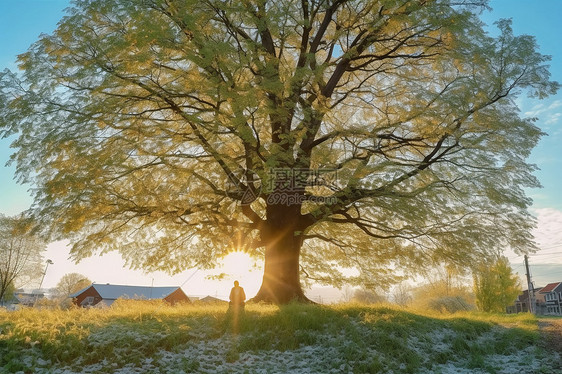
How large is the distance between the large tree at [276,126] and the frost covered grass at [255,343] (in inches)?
125

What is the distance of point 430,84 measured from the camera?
1330cm

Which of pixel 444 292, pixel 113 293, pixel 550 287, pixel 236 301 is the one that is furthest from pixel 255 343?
pixel 550 287

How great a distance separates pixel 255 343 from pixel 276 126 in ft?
23.1

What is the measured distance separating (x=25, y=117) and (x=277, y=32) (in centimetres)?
727

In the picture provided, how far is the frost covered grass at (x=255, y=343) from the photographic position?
23.3 ft

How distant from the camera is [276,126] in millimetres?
12766

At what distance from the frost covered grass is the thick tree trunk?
2.79 m

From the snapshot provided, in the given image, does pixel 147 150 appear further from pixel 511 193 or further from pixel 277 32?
pixel 511 193

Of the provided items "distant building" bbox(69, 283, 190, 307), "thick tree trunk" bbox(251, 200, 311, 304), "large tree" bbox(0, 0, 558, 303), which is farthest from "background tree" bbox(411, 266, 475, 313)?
"distant building" bbox(69, 283, 190, 307)

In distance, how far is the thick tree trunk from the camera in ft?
43.8

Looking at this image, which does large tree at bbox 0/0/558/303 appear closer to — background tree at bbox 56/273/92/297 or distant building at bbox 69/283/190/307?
distant building at bbox 69/283/190/307

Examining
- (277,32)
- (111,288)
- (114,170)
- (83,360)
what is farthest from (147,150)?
(111,288)

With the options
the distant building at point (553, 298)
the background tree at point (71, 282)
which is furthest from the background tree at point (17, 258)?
the distant building at point (553, 298)

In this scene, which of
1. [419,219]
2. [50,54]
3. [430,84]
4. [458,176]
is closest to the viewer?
[50,54]
